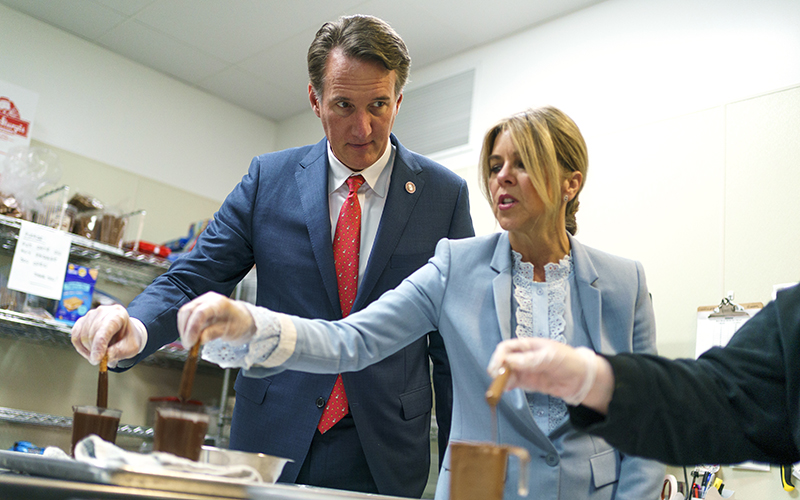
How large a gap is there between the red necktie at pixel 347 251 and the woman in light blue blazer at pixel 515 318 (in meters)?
0.08

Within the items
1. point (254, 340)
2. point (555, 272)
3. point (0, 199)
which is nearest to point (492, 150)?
point (555, 272)

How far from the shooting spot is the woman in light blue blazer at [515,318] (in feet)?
3.77

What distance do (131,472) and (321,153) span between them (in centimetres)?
115

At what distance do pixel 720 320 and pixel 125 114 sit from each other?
3.36m

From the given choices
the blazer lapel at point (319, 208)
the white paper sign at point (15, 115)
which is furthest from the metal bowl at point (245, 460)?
the white paper sign at point (15, 115)

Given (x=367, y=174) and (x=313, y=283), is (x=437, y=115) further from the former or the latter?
(x=313, y=283)

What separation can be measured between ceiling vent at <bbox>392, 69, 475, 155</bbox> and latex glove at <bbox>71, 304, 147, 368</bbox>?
2.66 meters

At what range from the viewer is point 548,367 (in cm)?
97

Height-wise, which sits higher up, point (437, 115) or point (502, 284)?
point (437, 115)

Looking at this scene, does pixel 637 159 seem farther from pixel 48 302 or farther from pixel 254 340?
pixel 48 302

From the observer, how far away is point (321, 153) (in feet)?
5.96

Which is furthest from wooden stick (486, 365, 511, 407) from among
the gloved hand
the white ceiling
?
the white ceiling

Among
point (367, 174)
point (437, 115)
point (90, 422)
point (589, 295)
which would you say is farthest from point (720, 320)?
point (90, 422)

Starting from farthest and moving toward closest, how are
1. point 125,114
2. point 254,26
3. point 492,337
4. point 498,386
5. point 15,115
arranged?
1. point 125,114
2. point 254,26
3. point 15,115
4. point 492,337
5. point 498,386
